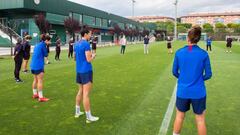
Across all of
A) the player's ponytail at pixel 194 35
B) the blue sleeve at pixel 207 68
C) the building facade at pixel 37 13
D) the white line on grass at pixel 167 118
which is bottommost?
the white line on grass at pixel 167 118

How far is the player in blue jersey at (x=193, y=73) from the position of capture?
4.31 meters

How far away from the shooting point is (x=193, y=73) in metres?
4.37

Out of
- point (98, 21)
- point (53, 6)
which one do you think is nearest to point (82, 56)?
point (53, 6)

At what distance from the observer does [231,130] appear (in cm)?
592

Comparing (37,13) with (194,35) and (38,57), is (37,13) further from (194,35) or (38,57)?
(194,35)

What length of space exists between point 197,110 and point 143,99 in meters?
4.28

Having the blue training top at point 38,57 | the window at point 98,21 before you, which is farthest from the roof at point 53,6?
the blue training top at point 38,57

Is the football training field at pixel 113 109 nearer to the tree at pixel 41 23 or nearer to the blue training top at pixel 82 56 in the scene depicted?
the blue training top at pixel 82 56

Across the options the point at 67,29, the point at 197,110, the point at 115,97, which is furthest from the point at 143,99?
the point at 67,29

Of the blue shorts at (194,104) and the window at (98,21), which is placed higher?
the window at (98,21)

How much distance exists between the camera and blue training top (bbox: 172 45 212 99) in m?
4.30

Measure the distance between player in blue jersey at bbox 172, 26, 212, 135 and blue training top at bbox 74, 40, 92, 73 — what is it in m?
2.18

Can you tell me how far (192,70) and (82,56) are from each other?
8.27 ft

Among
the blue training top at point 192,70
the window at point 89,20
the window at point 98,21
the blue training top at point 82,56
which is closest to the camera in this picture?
the blue training top at point 192,70
